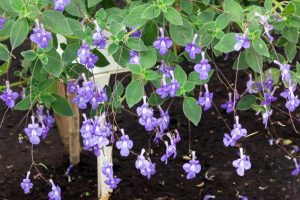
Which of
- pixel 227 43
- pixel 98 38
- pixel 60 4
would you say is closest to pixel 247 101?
pixel 227 43

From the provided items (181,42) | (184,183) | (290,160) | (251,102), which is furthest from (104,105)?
(290,160)

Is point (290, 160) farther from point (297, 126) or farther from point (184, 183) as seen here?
point (184, 183)

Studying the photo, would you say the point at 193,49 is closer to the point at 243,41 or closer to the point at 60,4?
the point at 243,41

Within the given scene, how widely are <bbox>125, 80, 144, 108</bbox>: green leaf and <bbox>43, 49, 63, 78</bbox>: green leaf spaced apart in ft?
0.56

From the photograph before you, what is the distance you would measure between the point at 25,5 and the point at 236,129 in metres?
0.56

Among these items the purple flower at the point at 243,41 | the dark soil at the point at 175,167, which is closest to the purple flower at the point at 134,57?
the purple flower at the point at 243,41

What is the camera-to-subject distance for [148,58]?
1513 mm

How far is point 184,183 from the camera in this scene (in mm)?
2381

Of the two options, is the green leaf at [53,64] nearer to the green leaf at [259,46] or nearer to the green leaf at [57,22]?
the green leaf at [57,22]

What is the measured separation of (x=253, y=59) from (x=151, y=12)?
26cm

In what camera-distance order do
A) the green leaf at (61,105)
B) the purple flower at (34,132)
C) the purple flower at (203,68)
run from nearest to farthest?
the purple flower at (203,68), the purple flower at (34,132), the green leaf at (61,105)

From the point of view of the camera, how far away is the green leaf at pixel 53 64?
1.54 meters

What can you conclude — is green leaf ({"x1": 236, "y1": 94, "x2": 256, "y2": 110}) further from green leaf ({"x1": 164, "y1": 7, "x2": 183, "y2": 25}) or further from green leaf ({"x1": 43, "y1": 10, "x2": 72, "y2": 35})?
green leaf ({"x1": 43, "y1": 10, "x2": 72, "y2": 35})

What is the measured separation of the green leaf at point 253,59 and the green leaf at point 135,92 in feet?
0.82
